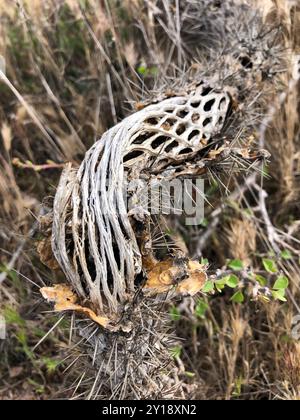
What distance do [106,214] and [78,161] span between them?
90 cm

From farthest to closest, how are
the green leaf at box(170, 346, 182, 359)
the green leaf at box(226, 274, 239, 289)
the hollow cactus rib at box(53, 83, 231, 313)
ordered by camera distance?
the green leaf at box(226, 274, 239, 289) < the green leaf at box(170, 346, 182, 359) < the hollow cactus rib at box(53, 83, 231, 313)

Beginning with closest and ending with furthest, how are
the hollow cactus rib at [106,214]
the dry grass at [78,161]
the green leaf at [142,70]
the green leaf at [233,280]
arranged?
the hollow cactus rib at [106,214]
the green leaf at [233,280]
the dry grass at [78,161]
the green leaf at [142,70]

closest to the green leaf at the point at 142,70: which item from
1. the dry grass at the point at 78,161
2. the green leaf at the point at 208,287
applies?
the dry grass at the point at 78,161

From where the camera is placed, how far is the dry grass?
153 cm

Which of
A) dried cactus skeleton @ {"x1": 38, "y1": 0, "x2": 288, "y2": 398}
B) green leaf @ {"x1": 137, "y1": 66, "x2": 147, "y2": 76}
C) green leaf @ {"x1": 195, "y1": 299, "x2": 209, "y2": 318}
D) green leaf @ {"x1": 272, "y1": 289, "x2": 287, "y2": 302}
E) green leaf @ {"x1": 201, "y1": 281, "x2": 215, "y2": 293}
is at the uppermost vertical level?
green leaf @ {"x1": 137, "y1": 66, "x2": 147, "y2": 76}

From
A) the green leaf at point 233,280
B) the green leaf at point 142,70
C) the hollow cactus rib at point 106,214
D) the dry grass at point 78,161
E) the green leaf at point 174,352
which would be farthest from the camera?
the green leaf at point 142,70

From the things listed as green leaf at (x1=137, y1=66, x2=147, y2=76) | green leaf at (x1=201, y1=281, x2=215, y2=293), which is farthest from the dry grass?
green leaf at (x1=201, y1=281, x2=215, y2=293)

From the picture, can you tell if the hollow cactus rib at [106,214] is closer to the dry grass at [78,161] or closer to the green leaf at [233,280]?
the dry grass at [78,161]

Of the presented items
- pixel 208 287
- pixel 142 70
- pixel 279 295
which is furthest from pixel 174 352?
pixel 142 70

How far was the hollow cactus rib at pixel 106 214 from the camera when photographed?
3.32ft

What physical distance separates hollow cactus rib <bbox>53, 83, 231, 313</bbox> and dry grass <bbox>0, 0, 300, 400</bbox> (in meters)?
0.15

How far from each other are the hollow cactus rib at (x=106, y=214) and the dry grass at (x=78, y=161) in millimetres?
147

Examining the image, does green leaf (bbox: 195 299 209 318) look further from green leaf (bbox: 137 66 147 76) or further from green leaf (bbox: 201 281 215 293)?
green leaf (bbox: 137 66 147 76)

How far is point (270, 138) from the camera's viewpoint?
1.89 metres
